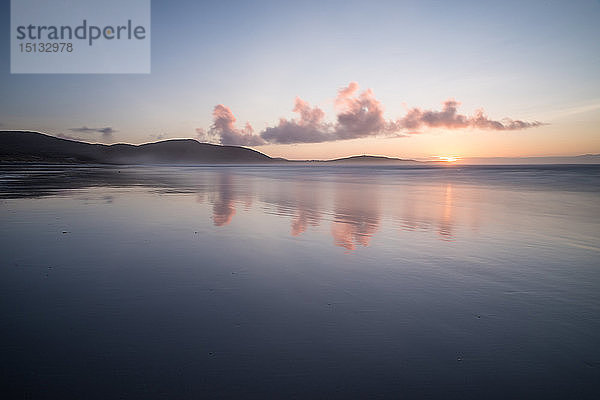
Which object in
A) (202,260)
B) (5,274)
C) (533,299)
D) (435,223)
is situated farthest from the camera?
(435,223)

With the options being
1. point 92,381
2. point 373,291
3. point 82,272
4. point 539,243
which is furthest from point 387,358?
point 539,243

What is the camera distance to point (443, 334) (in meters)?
4.11

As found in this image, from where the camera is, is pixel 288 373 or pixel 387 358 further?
pixel 387 358

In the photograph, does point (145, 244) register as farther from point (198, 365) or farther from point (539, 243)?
point (539, 243)

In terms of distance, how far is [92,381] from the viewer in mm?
3145

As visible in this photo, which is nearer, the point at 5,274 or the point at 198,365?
the point at 198,365

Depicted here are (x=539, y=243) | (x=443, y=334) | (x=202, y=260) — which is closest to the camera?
(x=443, y=334)

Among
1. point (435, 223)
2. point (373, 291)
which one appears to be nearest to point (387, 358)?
point (373, 291)

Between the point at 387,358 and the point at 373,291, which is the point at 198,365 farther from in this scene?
the point at 373,291

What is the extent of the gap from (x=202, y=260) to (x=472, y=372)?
5.24m

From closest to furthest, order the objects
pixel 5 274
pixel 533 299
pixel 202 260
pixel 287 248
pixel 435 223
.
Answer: pixel 533 299 → pixel 5 274 → pixel 202 260 → pixel 287 248 → pixel 435 223

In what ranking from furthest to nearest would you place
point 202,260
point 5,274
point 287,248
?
point 287,248 < point 202,260 < point 5,274

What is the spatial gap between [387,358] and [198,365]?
2.03 m

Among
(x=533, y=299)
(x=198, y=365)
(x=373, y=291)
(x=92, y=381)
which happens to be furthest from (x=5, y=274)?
(x=533, y=299)
